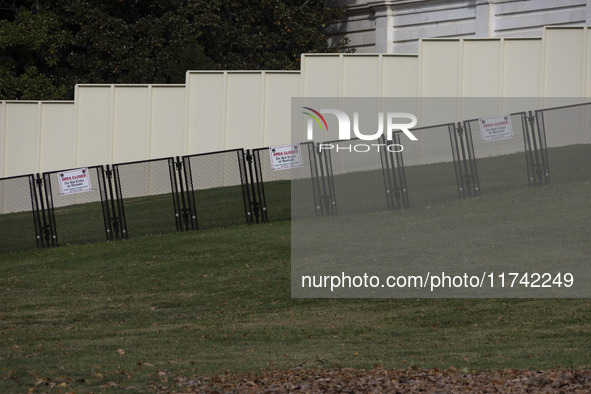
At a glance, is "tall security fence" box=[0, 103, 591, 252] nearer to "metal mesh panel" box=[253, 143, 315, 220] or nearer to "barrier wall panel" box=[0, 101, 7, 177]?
"metal mesh panel" box=[253, 143, 315, 220]

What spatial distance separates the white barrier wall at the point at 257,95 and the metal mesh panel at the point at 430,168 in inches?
208

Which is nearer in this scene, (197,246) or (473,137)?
(197,246)

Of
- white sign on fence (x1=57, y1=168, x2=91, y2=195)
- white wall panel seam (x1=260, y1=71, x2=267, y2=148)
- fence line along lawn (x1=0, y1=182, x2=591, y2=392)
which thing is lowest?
fence line along lawn (x1=0, y1=182, x2=591, y2=392)

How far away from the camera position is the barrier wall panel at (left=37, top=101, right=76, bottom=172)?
3316 cm

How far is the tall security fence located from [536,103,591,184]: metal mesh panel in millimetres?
22

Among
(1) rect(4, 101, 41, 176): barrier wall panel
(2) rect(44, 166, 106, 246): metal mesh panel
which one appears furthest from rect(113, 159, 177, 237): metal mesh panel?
→ (1) rect(4, 101, 41, 176): barrier wall panel

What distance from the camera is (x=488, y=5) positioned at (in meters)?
35.4

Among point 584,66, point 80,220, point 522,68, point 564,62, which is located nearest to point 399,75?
point 522,68

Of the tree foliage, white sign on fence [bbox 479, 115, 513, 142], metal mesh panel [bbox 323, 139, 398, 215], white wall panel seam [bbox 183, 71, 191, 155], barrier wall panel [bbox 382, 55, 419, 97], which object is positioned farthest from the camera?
the tree foliage

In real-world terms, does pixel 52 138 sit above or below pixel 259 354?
above

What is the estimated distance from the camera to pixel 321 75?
95.6ft

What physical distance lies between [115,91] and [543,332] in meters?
21.5

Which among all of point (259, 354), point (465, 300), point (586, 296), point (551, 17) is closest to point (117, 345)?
point (259, 354)

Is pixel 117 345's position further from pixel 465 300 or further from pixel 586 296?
pixel 586 296
